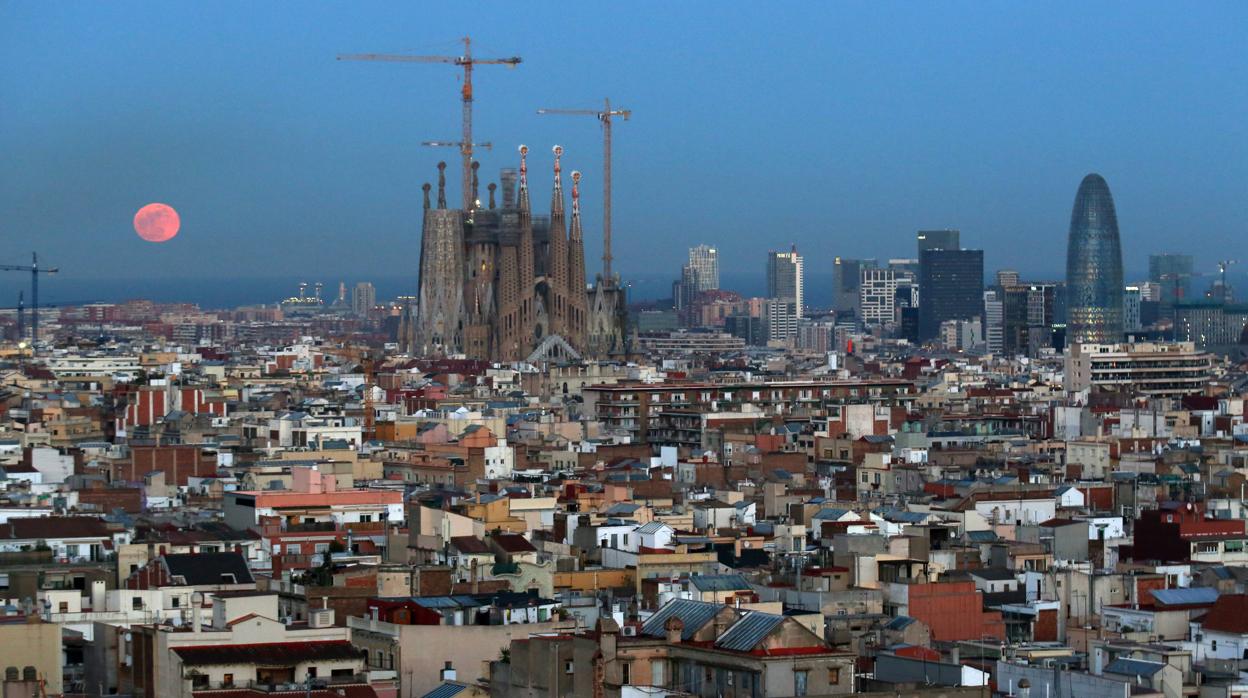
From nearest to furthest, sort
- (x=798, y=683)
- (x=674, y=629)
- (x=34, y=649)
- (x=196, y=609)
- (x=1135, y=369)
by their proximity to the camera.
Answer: (x=798, y=683) → (x=674, y=629) → (x=34, y=649) → (x=196, y=609) → (x=1135, y=369)

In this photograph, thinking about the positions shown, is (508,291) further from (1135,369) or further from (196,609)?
(196,609)

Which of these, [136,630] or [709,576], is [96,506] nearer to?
[709,576]

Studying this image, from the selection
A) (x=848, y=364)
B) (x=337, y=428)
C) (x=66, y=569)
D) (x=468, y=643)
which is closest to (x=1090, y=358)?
(x=848, y=364)

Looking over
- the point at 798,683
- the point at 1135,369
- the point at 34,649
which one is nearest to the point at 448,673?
the point at 34,649

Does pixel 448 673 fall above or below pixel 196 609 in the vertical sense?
below

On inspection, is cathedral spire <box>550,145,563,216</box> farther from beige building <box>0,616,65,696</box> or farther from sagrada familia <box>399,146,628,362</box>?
beige building <box>0,616,65,696</box>

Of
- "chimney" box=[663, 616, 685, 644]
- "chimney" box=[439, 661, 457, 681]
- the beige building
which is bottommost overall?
"chimney" box=[439, 661, 457, 681]

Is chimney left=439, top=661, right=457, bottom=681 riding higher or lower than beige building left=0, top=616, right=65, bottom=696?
lower

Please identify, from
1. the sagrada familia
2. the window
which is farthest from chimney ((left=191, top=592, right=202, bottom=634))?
the sagrada familia
